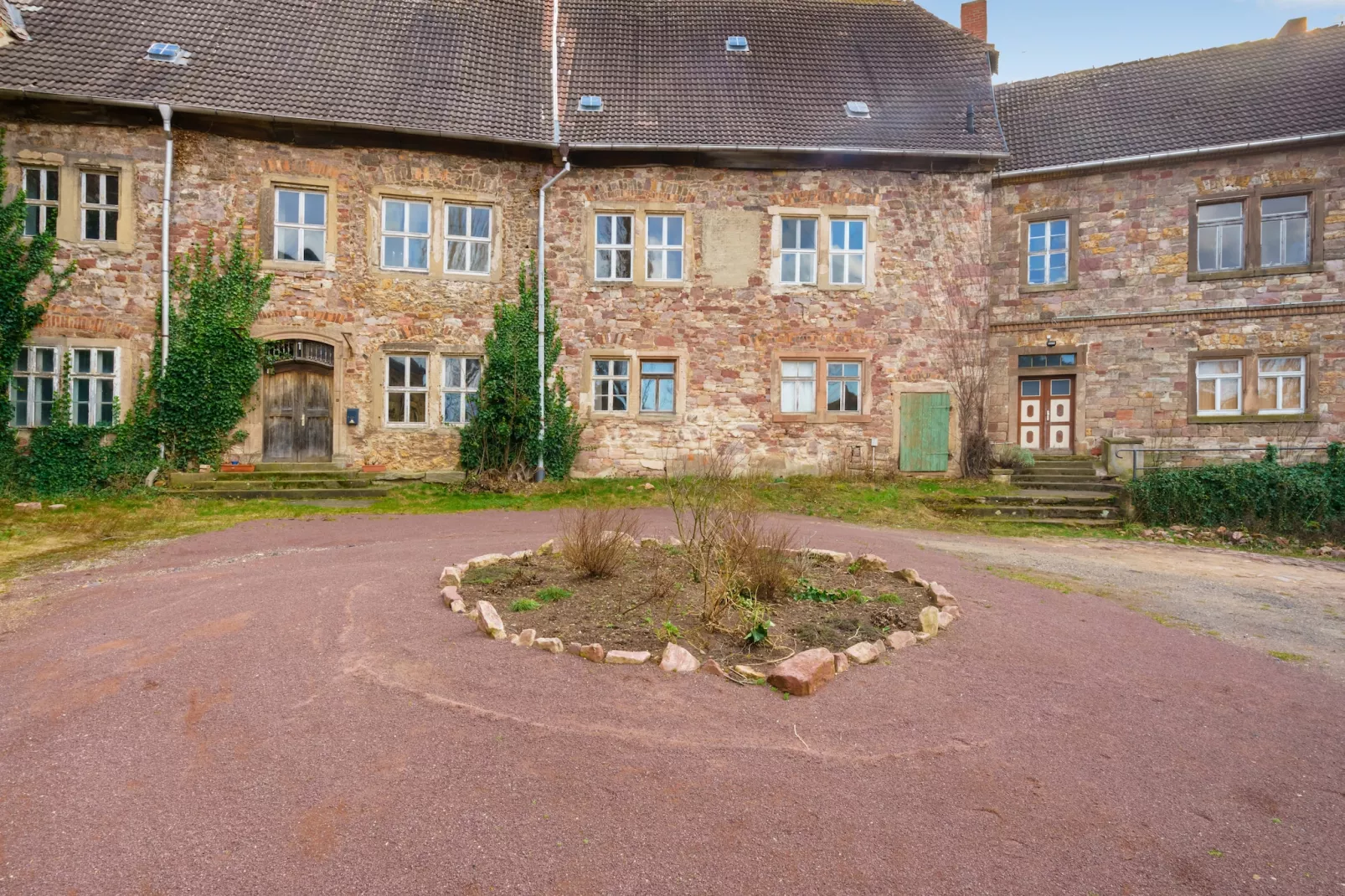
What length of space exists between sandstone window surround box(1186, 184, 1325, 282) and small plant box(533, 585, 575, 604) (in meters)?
16.7

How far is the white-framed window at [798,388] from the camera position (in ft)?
52.7

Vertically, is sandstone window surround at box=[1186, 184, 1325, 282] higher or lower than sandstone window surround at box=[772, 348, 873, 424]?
higher

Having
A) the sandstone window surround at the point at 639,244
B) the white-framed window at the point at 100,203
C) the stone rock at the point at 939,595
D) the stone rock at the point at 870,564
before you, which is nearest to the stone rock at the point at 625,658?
the stone rock at the point at 939,595

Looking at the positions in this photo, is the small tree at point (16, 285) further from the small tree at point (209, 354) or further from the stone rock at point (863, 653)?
the stone rock at point (863, 653)

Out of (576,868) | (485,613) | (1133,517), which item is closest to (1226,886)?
(576,868)

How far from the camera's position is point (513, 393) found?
49.1 ft

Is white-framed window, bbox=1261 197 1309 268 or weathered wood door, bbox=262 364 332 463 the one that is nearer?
weathered wood door, bbox=262 364 332 463

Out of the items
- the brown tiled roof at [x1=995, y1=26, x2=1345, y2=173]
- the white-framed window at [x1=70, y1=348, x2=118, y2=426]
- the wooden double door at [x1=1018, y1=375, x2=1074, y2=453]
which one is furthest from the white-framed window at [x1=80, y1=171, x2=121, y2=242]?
the wooden double door at [x1=1018, y1=375, x2=1074, y2=453]

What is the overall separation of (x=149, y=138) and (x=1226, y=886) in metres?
18.3

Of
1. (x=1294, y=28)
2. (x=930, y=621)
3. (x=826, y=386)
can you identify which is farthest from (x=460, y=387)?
(x=1294, y=28)

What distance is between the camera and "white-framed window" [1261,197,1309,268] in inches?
612

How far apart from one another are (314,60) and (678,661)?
16543 mm

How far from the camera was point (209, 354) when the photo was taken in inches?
546

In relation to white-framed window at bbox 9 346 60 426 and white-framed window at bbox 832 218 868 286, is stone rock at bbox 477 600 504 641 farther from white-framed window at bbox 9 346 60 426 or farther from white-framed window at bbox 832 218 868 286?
white-framed window at bbox 9 346 60 426
